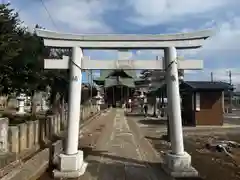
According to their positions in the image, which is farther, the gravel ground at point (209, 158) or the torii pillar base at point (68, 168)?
the gravel ground at point (209, 158)

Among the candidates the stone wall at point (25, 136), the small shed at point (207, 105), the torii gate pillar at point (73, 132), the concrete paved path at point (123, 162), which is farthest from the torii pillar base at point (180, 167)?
the small shed at point (207, 105)

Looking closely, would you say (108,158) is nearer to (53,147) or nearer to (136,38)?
(53,147)

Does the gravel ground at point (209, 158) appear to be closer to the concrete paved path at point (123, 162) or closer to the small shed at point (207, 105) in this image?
the concrete paved path at point (123, 162)

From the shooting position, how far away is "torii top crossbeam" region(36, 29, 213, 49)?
11523mm

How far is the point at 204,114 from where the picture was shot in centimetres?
2825

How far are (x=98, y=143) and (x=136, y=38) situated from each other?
8830 mm

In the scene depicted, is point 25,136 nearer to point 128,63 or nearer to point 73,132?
point 73,132

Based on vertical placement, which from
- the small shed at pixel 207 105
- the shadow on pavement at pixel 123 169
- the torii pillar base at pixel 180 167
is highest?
the small shed at pixel 207 105

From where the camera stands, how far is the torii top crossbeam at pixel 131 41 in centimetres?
1152

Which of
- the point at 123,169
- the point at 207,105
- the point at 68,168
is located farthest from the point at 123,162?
the point at 207,105

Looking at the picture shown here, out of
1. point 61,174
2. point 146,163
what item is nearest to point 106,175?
point 61,174

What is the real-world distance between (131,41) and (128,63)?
2.50 feet

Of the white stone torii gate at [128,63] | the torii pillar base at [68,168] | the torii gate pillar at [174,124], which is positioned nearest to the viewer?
the torii pillar base at [68,168]

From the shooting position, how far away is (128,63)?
38.2 feet
